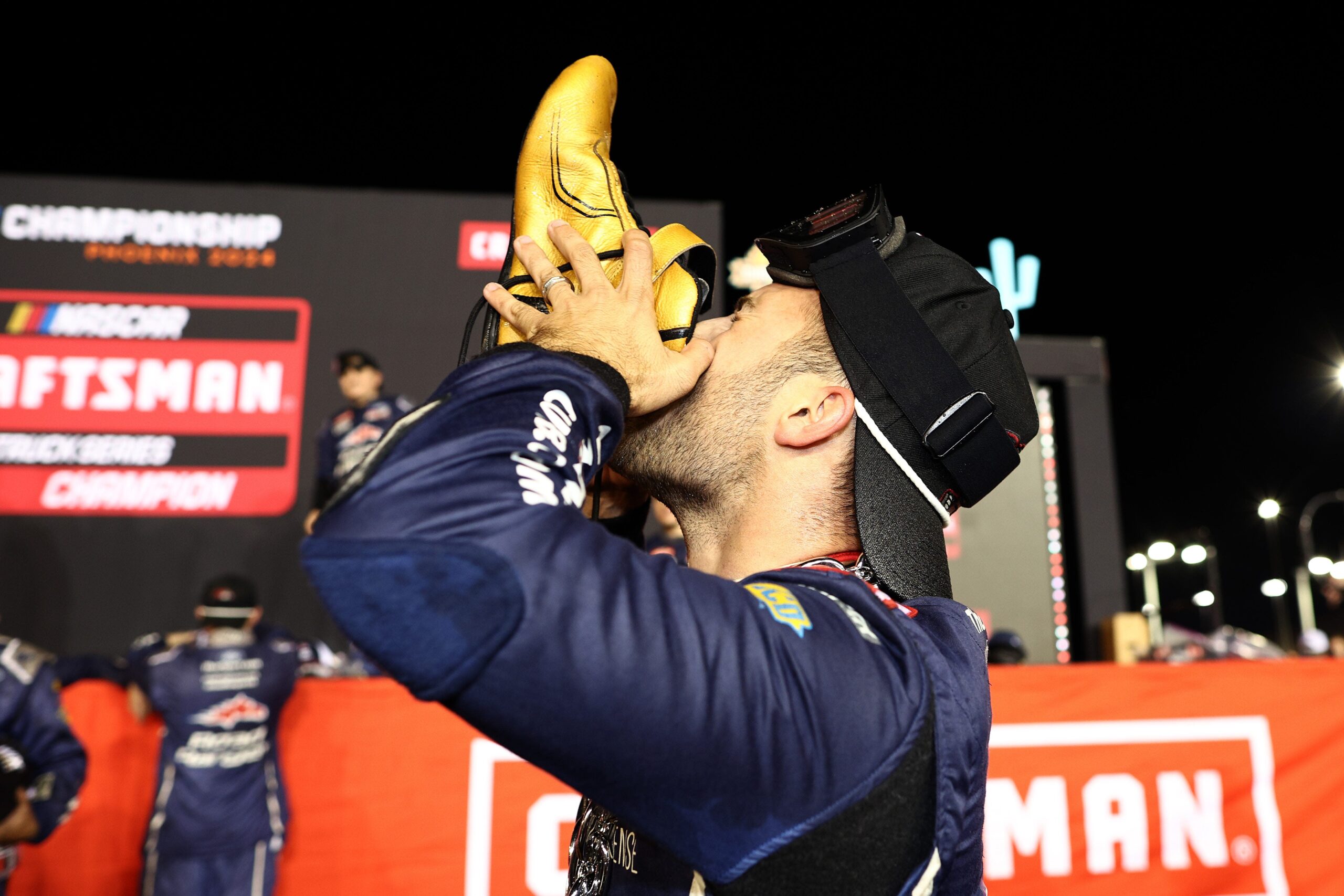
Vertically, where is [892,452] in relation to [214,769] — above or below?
above

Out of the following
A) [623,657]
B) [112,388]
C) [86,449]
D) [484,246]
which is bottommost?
[623,657]

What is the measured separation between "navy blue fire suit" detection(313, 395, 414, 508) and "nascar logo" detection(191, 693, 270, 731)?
1.76 meters

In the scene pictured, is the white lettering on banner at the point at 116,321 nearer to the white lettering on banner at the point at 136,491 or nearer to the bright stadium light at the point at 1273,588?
the white lettering on banner at the point at 136,491

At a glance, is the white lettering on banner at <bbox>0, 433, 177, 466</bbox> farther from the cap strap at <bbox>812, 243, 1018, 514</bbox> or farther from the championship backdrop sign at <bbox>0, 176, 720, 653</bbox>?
the cap strap at <bbox>812, 243, 1018, 514</bbox>

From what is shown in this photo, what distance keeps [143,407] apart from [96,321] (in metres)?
0.75

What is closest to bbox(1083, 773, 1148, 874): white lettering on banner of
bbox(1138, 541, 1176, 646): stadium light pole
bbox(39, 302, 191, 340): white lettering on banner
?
bbox(39, 302, 191, 340): white lettering on banner

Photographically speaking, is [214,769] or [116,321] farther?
[116,321]

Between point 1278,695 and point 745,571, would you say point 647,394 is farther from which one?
point 1278,695

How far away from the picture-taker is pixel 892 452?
110cm

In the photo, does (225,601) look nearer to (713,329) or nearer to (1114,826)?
(713,329)

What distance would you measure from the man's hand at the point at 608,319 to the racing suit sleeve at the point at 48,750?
2935mm

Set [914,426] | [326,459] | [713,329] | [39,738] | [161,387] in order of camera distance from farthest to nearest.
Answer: [161,387]
[326,459]
[39,738]
[713,329]
[914,426]

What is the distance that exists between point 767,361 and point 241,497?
20.0 feet

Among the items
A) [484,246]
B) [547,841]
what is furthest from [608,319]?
[484,246]
